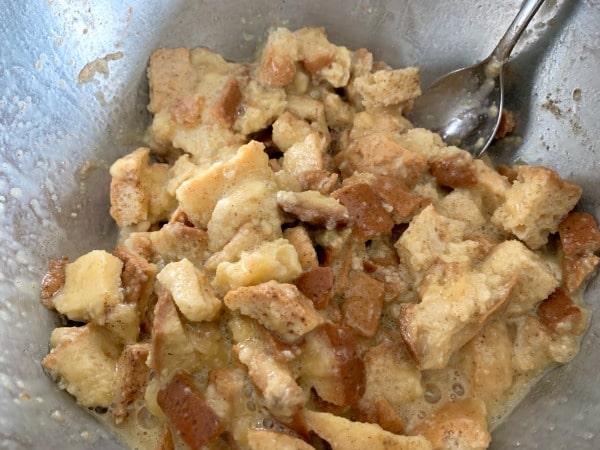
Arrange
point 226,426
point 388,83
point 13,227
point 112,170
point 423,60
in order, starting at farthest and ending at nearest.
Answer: point 423,60 < point 388,83 < point 112,170 < point 13,227 < point 226,426

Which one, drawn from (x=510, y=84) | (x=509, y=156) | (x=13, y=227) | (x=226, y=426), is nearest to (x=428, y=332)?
(x=226, y=426)

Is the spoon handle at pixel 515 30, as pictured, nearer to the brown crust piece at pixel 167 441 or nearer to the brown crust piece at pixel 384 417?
the brown crust piece at pixel 384 417

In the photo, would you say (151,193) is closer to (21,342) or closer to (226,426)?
(21,342)

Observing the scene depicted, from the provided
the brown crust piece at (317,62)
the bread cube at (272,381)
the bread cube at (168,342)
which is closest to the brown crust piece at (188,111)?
the brown crust piece at (317,62)

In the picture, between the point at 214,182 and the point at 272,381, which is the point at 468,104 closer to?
the point at 214,182

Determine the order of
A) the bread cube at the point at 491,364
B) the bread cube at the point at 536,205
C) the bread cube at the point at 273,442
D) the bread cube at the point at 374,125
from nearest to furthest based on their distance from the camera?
the bread cube at the point at 273,442
the bread cube at the point at 491,364
the bread cube at the point at 536,205
the bread cube at the point at 374,125

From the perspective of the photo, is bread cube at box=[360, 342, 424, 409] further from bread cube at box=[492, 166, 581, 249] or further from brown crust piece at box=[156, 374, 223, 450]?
bread cube at box=[492, 166, 581, 249]

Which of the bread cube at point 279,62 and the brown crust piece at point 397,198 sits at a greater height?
the bread cube at point 279,62
